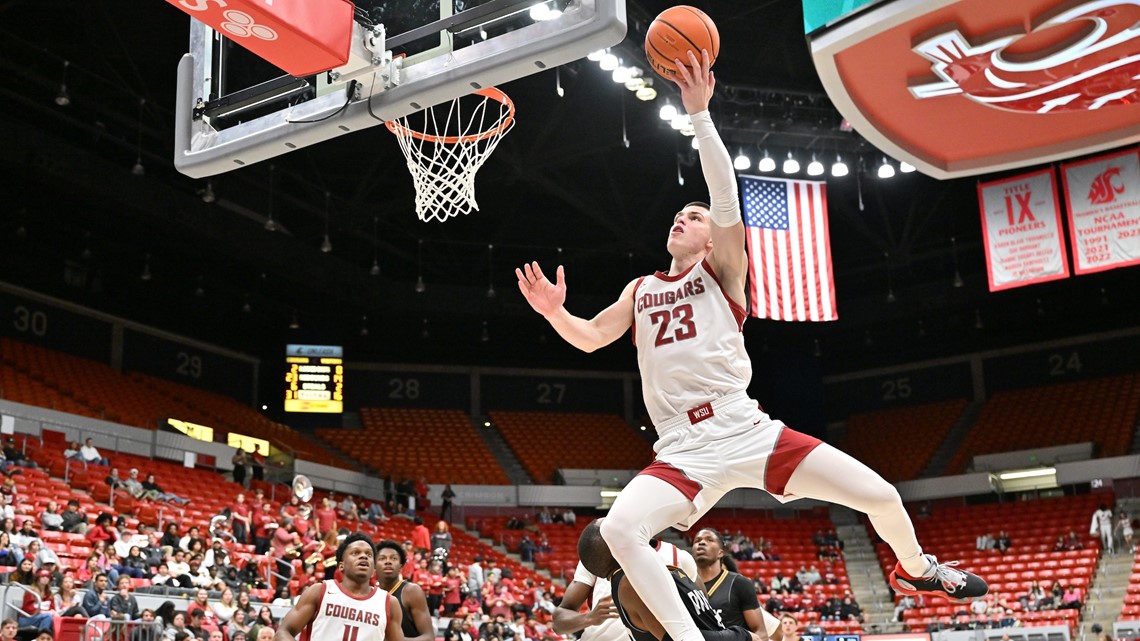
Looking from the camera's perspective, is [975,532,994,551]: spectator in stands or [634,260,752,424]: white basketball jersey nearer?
[634,260,752,424]: white basketball jersey

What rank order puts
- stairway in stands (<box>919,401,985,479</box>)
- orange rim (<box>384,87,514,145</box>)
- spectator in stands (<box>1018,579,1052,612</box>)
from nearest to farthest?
orange rim (<box>384,87,514,145</box>)
spectator in stands (<box>1018,579,1052,612</box>)
stairway in stands (<box>919,401,985,479</box>)

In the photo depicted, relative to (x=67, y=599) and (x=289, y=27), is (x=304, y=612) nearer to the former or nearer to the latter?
(x=289, y=27)

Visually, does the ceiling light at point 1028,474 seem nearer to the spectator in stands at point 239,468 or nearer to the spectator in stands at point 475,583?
the spectator in stands at point 475,583

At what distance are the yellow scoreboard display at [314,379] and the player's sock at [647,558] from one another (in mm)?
25661

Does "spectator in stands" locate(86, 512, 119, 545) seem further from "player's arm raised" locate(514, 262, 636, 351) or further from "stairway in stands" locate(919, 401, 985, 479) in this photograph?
"stairway in stands" locate(919, 401, 985, 479)

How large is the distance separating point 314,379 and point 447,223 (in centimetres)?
522

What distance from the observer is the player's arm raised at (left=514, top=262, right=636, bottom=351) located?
5.16 metres

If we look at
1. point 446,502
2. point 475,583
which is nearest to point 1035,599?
point 475,583

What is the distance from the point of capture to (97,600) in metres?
12.2

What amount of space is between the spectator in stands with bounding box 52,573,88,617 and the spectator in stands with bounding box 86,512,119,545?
2.22m

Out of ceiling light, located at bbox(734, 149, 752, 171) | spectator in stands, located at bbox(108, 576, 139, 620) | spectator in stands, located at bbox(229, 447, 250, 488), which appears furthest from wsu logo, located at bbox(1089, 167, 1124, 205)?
spectator in stands, located at bbox(229, 447, 250, 488)

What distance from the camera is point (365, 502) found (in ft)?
92.6

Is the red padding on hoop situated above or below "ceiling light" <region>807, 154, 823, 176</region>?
below

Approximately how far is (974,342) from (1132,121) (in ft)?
73.3
